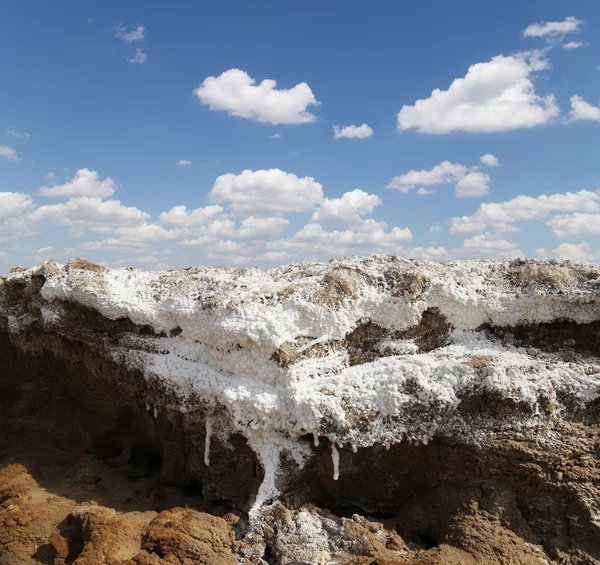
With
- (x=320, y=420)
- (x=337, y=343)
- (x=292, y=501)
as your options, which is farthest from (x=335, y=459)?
(x=337, y=343)

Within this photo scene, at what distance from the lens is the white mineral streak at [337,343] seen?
26.2 feet

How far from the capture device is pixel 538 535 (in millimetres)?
7320

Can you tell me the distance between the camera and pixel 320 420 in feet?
26.2

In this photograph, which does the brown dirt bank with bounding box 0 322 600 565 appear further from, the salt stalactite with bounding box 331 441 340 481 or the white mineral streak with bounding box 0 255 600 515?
the white mineral streak with bounding box 0 255 600 515

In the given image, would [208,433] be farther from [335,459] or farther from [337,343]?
[337,343]

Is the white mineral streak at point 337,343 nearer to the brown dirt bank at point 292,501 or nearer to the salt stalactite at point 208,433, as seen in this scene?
the salt stalactite at point 208,433

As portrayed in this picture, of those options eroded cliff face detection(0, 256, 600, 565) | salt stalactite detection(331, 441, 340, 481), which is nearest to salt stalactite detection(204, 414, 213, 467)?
eroded cliff face detection(0, 256, 600, 565)

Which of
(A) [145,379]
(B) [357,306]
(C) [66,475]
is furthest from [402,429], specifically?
(C) [66,475]

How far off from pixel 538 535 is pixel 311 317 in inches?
199

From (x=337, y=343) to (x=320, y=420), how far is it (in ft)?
5.39

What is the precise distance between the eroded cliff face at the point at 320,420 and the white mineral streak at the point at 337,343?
0.04 meters

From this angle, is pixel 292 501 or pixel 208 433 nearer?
pixel 292 501

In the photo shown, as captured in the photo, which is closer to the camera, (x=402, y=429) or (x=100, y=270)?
(x=402, y=429)

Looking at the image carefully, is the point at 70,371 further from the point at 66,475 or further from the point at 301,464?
the point at 301,464
